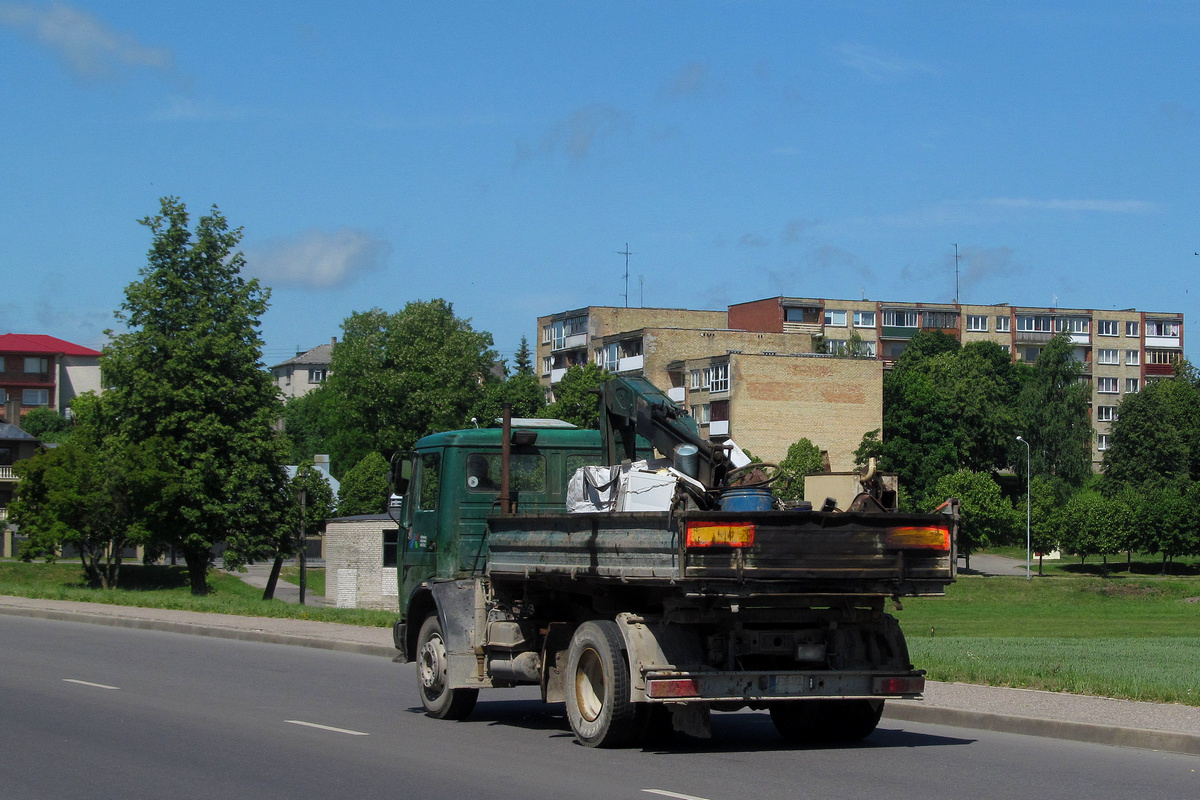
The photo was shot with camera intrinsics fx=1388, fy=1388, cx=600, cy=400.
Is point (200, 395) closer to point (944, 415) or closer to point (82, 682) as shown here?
point (82, 682)

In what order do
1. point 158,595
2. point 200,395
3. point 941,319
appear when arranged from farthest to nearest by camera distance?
point 941,319, point 200,395, point 158,595

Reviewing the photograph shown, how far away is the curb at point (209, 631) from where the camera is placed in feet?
72.5

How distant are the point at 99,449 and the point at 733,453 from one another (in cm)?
5130

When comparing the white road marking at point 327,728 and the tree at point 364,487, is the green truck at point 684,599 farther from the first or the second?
the tree at point 364,487

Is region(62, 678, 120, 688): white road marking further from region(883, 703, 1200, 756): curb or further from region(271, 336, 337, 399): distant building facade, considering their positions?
region(271, 336, 337, 399): distant building facade

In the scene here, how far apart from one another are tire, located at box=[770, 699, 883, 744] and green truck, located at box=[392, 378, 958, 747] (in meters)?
0.01

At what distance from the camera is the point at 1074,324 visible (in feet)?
458

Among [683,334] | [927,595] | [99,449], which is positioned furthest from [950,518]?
[683,334]

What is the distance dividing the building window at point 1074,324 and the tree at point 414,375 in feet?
219

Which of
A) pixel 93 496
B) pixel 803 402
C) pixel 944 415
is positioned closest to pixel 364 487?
pixel 803 402

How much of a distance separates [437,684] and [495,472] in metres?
A: 2.12

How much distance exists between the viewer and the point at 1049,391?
346 feet

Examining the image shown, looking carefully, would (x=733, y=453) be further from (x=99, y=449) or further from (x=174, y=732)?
(x=99, y=449)

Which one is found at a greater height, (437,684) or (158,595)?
(437,684)
